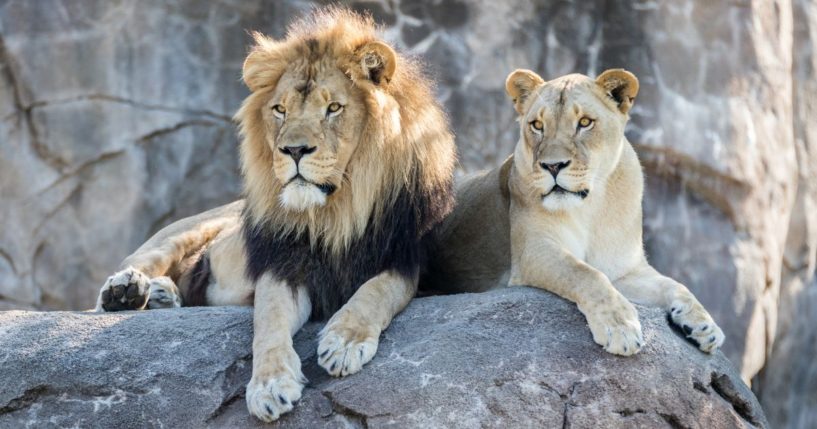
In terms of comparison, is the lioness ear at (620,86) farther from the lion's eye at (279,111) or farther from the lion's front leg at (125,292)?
the lion's front leg at (125,292)

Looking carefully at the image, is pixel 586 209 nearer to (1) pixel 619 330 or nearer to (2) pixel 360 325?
(1) pixel 619 330

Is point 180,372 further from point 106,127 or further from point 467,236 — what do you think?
point 106,127

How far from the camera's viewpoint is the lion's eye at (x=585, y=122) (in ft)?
14.8

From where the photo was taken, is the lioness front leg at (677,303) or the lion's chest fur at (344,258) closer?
the lioness front leg at (677,303)

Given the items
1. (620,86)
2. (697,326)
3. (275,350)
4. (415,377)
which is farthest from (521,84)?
(275,350)

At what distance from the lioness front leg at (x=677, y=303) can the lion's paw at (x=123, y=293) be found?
1.91m

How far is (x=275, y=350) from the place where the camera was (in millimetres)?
4004

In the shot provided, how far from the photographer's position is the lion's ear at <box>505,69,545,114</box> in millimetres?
4832

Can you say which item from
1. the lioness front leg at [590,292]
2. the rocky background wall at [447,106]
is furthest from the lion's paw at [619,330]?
the rocky background wall at [447,106]

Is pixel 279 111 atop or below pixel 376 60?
below

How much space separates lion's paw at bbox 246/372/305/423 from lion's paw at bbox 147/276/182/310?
129 cm

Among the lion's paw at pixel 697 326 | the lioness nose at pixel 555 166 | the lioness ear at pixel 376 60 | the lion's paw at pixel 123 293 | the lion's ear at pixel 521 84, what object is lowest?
the lion's paw at pixel 123 293

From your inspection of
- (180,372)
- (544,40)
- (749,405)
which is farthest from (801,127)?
(180,372)

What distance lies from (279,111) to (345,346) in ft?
3.14
